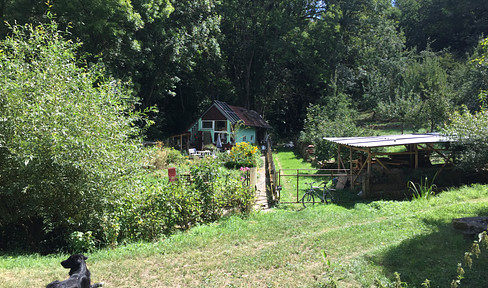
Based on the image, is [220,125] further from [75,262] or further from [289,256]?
[75,262]

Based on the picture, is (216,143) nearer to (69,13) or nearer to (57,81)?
(69,13)

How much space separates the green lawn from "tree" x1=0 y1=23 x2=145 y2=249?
3.96 feet

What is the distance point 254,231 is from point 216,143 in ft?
64.8

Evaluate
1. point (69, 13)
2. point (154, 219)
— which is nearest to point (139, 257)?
point (154, 219)

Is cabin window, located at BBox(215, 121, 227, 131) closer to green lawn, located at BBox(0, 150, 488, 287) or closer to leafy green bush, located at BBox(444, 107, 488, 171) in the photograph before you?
leafy green bush, located at BBox(444, 107, 488, 171)

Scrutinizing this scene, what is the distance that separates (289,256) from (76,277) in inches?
162

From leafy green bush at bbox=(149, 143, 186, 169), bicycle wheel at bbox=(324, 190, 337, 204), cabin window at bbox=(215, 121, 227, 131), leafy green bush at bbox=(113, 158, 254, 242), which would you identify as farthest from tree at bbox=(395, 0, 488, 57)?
leafy green bush at bbox=(113, 158, 254, 242)

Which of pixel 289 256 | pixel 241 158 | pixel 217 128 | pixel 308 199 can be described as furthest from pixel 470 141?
pixel 217 128

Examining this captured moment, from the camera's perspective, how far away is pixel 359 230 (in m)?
8.80

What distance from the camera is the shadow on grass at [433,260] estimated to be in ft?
18.2

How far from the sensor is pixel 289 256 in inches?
278

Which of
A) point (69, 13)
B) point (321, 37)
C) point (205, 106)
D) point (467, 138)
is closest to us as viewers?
point (467, 138)

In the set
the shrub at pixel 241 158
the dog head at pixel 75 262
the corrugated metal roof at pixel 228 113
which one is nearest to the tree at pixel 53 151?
the dog head at pixel 75 262

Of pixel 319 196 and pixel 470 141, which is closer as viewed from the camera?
pixel 470 141
